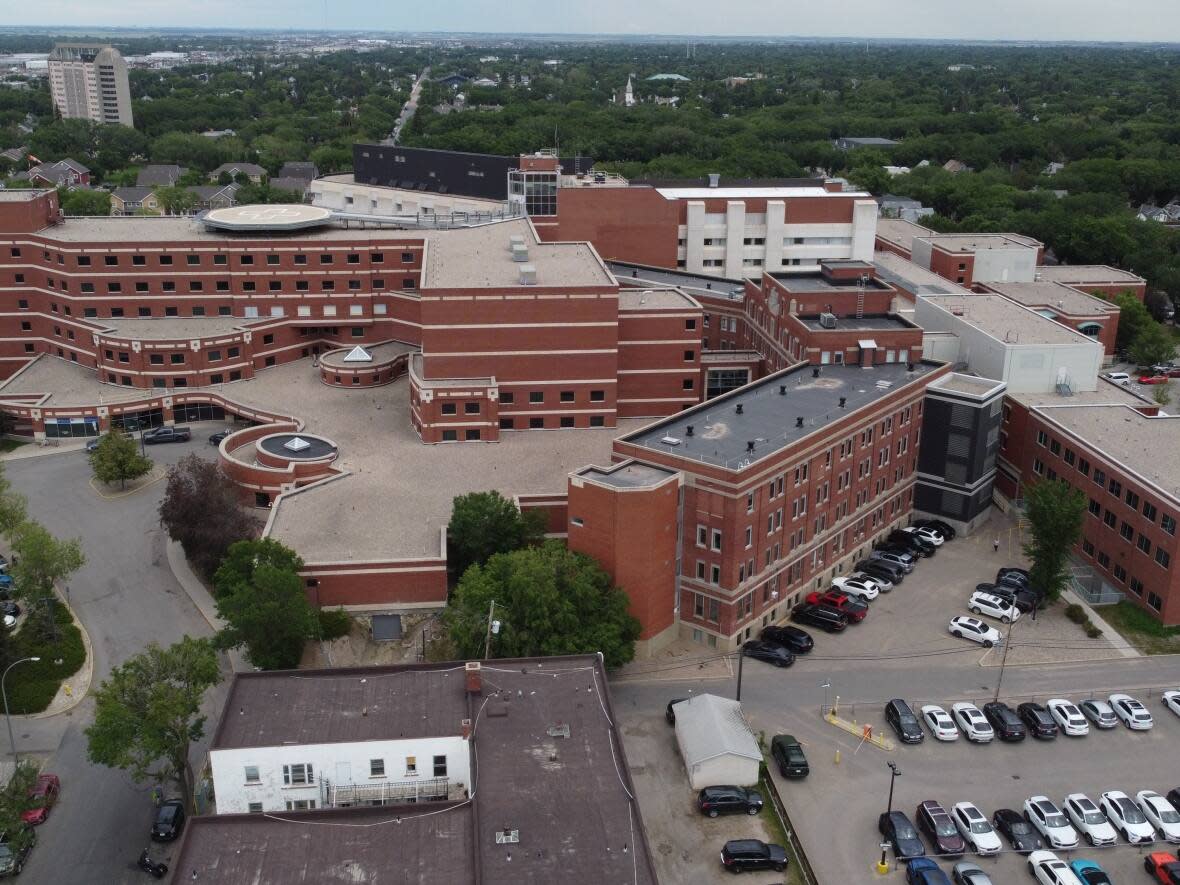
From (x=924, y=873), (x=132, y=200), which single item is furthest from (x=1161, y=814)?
(x=132, y=200)

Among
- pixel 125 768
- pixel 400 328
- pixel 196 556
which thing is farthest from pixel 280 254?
pixel 125 768

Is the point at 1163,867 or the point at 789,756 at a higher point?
the point at 789,756

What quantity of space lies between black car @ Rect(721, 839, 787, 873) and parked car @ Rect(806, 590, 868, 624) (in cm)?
2089

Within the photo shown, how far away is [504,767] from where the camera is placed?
1715 inches

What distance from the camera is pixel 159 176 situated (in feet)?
628

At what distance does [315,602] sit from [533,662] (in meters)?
16.9

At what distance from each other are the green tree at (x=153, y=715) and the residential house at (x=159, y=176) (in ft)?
506

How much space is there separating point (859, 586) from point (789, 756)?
18.5 metres

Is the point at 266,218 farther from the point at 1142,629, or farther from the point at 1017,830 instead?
the point at 1017,830

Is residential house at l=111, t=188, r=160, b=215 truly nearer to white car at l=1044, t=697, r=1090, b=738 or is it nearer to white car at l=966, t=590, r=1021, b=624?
white car at l=966, t=590, r=1021, b=624

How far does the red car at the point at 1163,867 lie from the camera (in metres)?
44.6

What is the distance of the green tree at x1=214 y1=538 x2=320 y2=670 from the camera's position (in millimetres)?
55031

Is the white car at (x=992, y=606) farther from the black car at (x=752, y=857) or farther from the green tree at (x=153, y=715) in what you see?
the green tree at (x=153, y=715)

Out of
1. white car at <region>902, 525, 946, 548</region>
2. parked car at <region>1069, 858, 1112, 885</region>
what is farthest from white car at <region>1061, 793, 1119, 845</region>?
white car at <region>902, 525, 946, 548</region>
